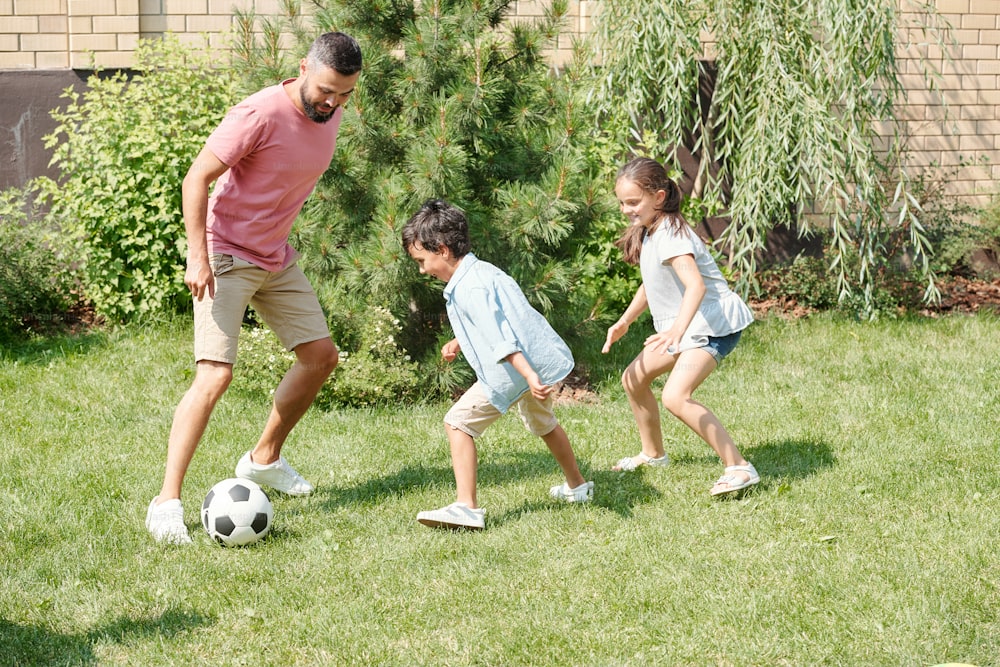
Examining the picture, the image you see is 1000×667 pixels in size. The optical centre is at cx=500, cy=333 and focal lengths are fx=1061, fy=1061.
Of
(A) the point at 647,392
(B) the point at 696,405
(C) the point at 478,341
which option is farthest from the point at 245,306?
(B) the point at 696,405

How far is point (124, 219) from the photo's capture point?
7469 millimetres

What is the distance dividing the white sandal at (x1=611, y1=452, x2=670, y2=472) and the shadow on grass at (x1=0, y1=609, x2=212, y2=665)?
2.26 meters

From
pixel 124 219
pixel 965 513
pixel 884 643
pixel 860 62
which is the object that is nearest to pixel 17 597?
pixel 884 643

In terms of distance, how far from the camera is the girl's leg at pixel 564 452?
4.51 m

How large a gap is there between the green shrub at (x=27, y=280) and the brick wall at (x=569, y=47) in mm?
1477

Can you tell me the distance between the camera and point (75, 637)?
346 cm

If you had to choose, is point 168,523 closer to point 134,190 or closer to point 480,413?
point 480,413

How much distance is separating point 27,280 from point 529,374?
16.3 feet

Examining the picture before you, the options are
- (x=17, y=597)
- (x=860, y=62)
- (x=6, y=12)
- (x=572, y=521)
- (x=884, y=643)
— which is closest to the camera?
(x=884, y=643)

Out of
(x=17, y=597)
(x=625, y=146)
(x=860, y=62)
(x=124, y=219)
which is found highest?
(x=860, y=62)

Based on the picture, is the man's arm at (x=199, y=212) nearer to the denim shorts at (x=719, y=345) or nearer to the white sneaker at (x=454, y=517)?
the white sneaker at (x=454, y=517)

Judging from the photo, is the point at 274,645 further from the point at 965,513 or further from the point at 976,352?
the point at 976,352

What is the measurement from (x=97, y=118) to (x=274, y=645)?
5.38 meters

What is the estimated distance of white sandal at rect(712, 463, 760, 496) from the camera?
4652 mm
